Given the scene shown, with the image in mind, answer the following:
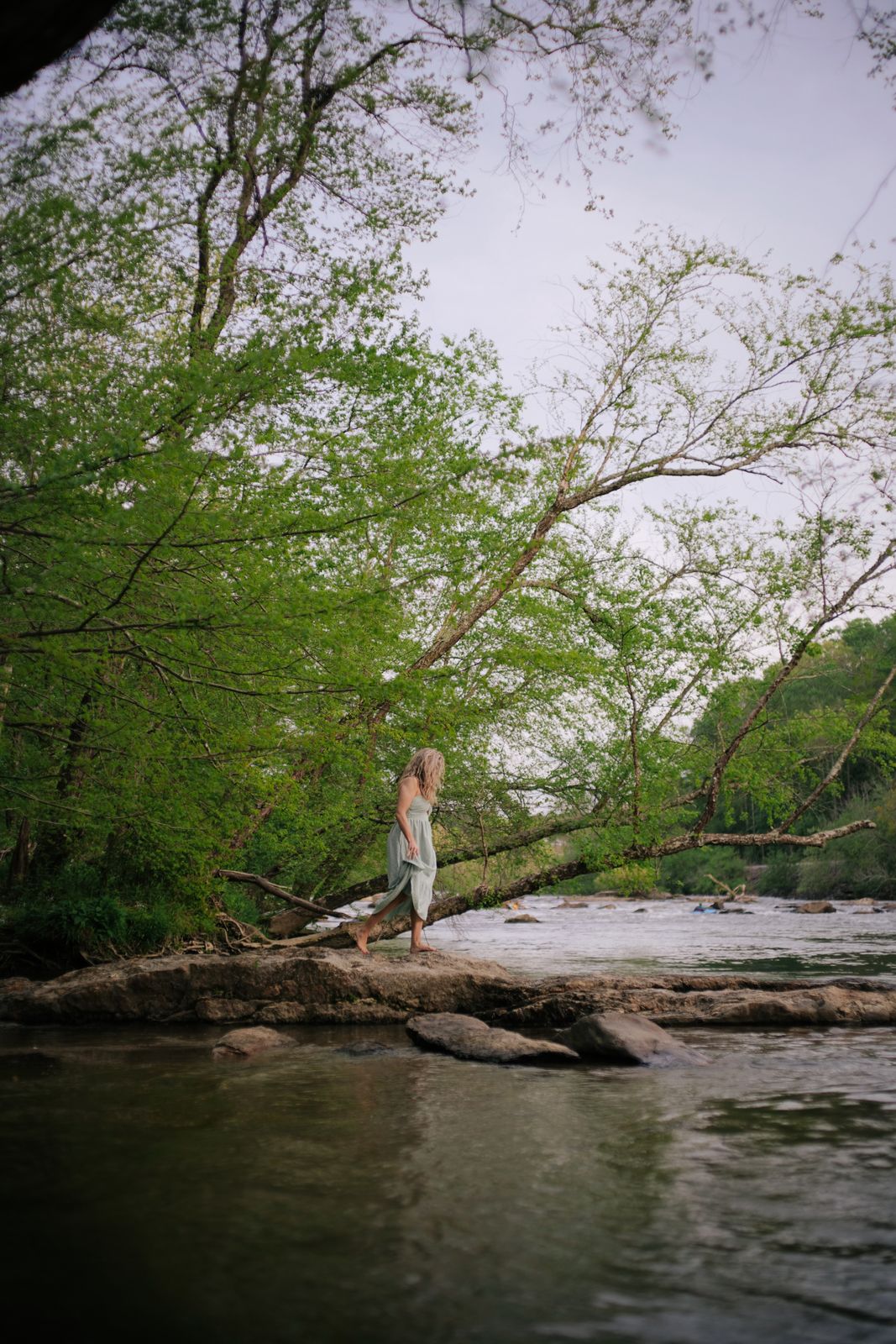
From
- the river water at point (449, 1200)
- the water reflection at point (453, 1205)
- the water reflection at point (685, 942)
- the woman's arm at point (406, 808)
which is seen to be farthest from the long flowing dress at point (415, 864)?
the water reflection at point (685, 942)

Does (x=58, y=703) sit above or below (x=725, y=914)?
above

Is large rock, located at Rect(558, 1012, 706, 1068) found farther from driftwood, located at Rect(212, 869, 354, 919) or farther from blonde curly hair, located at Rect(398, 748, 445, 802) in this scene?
driftwood, located at Rect(212, 869, 354, 919)

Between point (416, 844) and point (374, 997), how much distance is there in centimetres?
171

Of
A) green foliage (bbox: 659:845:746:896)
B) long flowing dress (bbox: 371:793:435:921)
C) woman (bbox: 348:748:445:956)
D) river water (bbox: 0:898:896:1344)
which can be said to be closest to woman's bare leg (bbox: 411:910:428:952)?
woman (bbox: 348:748:445:956)

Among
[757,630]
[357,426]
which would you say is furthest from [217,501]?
[757,630]

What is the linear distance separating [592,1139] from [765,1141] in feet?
2.94

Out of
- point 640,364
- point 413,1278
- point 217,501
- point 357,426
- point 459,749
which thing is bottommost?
point 413,1278

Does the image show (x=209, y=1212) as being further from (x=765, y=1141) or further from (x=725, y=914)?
(x=725, y=914)

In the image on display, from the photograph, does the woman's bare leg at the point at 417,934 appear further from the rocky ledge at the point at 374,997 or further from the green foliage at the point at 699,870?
the green foliage at the point at 699,870

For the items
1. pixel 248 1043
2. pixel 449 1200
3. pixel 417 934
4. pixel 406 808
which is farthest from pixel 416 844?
pixel 449 1200

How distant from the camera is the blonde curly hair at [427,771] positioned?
37.0ft

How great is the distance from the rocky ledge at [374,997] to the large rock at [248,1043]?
1467 mm

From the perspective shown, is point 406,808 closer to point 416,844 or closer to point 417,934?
point 416,844

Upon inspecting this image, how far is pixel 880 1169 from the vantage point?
4699 millimetres
